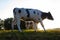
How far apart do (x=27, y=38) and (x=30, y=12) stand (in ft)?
25.9

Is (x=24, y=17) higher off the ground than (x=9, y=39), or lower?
higher

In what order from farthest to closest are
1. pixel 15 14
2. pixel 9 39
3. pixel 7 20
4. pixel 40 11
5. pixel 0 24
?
pixel 0 24 < pixel 7 20 < pixel 40 11 < pixel 15 14 < pixel 9 39

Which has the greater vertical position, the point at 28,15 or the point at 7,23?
the point at 28,15

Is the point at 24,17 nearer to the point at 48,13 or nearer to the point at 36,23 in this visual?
the point at 36,23

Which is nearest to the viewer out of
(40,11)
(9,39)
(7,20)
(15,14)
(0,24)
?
(9,39)

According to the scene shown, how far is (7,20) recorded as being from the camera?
5809 cm

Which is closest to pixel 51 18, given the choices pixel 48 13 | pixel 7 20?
pixel 48 13

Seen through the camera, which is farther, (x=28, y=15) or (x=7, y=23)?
(x=7, y=23)

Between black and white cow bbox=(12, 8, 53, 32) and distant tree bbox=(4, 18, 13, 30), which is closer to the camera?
black and white cow bbox=(12, 8, 53, 32)

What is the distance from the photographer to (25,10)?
21.3 m

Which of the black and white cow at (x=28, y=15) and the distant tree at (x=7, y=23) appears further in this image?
the distant tree at (x=7, y=23)

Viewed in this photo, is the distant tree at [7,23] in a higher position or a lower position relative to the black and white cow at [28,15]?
lower

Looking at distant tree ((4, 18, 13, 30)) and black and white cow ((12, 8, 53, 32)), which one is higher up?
black and white cow ((12, 8, 53, 32))

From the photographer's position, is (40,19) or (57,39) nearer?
(57,39)
